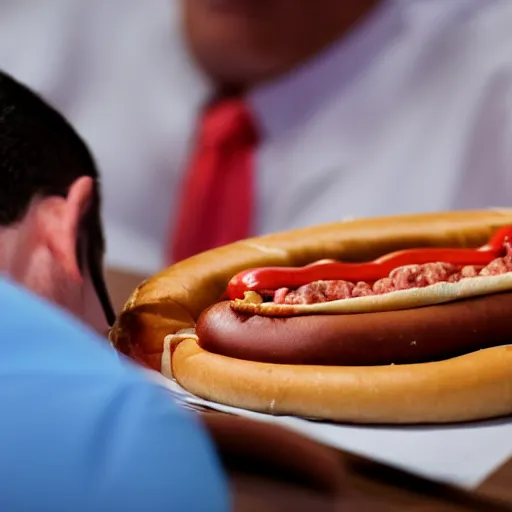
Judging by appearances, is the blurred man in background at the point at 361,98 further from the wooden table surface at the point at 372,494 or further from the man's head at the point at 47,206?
the wooden table surface at the point at 372,494

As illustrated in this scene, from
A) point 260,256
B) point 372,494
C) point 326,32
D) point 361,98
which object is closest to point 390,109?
point 361,98

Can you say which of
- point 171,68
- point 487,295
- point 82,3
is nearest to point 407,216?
point 487,295

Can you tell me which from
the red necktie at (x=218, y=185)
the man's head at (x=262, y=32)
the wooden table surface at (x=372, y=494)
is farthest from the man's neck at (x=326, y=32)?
the wooden table surface at (x=372, y=494)

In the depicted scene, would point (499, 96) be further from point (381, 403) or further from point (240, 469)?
point (240, 469)

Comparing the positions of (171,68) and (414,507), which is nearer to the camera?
(414,507)

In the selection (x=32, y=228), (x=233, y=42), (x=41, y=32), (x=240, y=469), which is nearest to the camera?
(x=240, y=469)

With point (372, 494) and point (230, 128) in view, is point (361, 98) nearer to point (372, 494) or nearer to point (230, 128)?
point (230, 128)

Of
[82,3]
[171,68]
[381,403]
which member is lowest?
[381,403]
